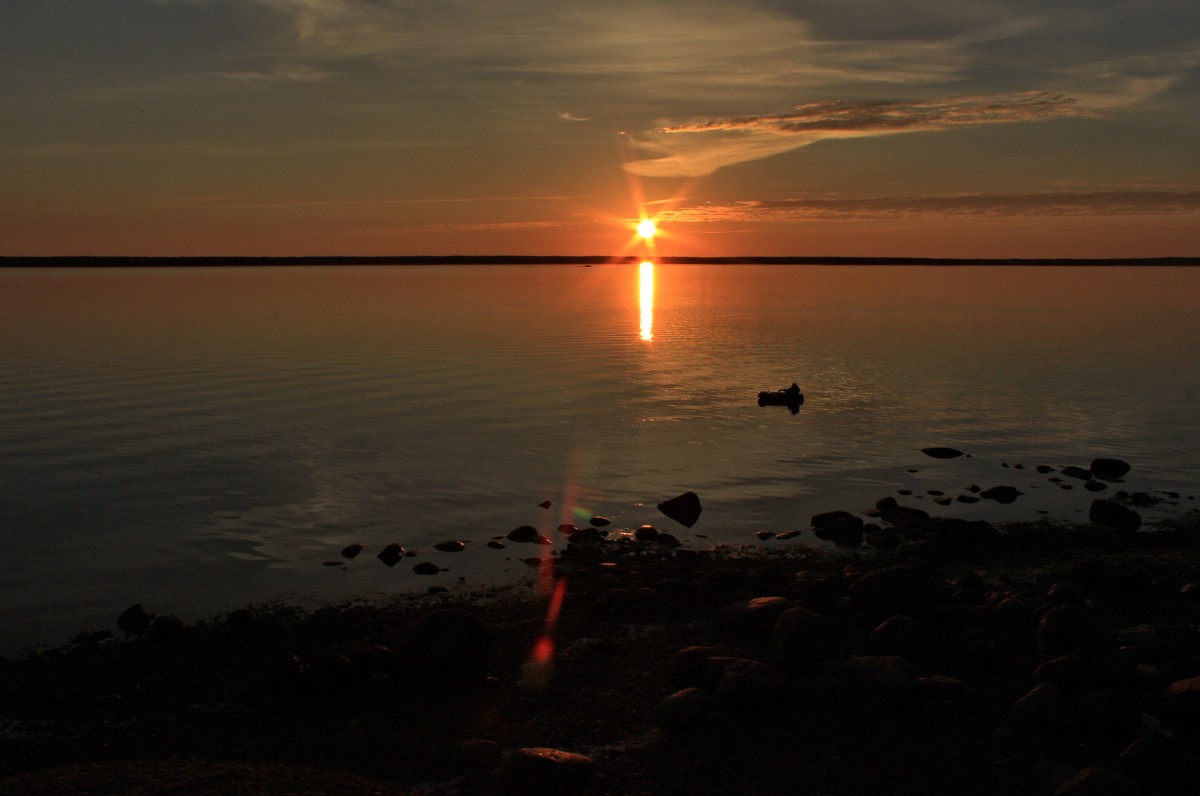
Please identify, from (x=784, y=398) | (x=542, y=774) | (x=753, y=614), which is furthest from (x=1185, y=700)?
→ (x=784, y=398)

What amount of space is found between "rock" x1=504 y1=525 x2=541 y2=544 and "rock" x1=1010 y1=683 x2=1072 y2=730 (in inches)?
379

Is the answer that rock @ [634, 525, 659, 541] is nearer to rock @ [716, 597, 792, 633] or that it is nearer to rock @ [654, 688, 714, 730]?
rock @ [716, 597, 792, 633]

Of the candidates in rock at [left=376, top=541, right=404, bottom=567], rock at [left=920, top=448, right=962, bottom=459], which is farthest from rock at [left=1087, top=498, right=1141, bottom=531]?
rock at [left=376, top=541, right=404, bottom=567]

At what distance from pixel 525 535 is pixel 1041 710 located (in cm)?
1005

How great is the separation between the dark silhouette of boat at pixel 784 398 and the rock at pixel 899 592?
19.1m

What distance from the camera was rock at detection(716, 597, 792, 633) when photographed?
12.3m

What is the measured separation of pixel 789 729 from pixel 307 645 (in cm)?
643

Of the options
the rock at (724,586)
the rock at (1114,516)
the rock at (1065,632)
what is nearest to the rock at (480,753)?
the rock at (724,586)

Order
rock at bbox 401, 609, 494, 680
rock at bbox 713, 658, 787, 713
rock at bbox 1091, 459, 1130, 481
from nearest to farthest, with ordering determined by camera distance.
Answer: rock at bbox 713, 658, 787, 713 → rock at bbox 401, 609, 494, 680 → rock at bbox 1091, 459, 1130, 481

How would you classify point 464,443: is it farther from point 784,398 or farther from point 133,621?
point 133,621

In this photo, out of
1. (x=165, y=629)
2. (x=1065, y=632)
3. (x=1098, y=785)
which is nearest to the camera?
(x=1098, y=785)

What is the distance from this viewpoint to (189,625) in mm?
13242

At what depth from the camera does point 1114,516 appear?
18.1m

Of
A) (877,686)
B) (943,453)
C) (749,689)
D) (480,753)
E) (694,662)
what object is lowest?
(943,453)
